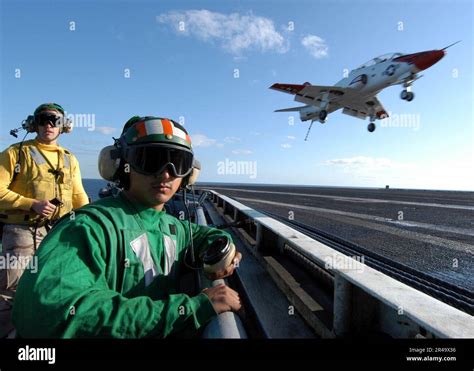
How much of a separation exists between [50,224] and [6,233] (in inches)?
15.5

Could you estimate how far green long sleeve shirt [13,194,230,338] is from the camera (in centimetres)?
109

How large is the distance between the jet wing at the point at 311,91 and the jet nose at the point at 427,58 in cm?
582

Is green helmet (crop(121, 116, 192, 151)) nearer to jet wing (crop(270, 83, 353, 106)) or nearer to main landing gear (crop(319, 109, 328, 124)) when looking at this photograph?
jet wing (crop(270, 83, 353, 106))

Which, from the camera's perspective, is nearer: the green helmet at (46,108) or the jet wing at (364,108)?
the green helmet at (46,108)

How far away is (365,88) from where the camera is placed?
24.6 m

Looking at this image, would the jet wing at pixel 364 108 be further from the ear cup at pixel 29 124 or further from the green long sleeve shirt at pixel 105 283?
the green long sleeve shirt at pixel 105 283

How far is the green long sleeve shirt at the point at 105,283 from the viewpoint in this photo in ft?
3.59

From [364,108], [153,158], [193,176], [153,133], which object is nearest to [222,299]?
[153,158]

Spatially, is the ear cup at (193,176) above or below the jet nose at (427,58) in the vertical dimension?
below

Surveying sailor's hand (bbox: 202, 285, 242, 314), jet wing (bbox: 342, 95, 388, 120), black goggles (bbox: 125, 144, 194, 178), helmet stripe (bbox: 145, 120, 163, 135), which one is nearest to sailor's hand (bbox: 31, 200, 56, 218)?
black goggles (bbox: 125, 144, 194, 178)

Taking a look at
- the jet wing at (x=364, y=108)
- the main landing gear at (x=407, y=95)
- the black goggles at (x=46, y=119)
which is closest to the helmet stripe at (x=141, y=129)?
→ the black goggles at (x=46, y=119)

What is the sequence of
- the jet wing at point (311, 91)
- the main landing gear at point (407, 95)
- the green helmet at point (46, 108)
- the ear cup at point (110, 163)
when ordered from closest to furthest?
the ear cup at point (110, 163)
the green helmet at point (46, 108)
the main landing gear at point (407, 95)
the jet wing at point (311, 91)

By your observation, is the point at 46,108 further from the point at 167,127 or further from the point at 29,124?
the point at 167,127

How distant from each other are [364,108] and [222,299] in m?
34.6
